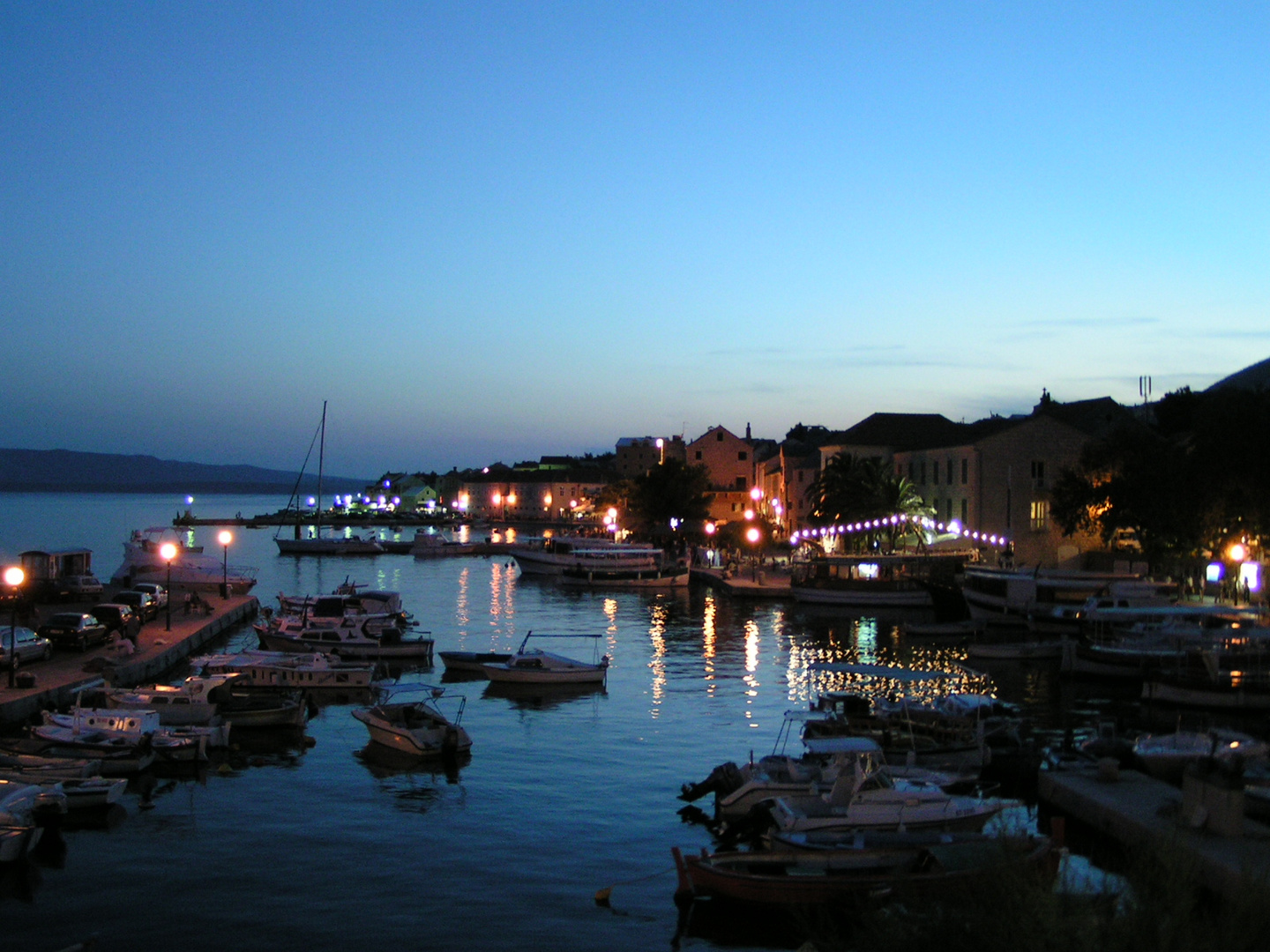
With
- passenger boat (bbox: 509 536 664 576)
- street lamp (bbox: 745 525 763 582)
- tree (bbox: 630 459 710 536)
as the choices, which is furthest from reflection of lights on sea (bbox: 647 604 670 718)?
tree (bbox: 630 459 710 536)

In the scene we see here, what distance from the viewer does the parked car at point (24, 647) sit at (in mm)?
36000

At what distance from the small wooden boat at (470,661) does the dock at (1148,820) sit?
2229cm

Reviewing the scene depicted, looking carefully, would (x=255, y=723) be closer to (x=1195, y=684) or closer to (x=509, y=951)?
(x=509, y=951)

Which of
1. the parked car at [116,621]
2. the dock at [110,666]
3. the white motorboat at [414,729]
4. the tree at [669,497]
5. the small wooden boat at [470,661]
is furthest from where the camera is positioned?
the tree at [669,497]

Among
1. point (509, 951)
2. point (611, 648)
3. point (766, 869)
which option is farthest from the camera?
point (611, 648)

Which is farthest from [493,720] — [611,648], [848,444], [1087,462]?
[848,444]

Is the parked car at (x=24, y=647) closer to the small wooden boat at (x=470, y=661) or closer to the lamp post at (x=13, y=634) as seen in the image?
the lamp post at (x=13, y=634)

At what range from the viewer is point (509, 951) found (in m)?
17.6

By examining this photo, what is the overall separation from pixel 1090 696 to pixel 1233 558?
19.7 metres

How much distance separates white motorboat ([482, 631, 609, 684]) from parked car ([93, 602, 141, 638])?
49.1ft

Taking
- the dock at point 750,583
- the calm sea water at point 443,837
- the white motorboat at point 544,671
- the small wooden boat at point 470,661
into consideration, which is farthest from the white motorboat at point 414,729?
the dock at point 750,583

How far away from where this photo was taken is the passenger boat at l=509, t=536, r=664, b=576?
8512 cm

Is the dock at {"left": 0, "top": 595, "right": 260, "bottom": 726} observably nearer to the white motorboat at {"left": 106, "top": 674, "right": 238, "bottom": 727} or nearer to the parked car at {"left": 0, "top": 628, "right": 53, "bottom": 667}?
the parked car at {"left": 0, "top": 628, "right": 53, "bottom": 667}

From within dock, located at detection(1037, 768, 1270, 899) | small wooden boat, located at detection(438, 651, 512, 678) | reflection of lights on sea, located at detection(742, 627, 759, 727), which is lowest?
reflection of lights on sea, located at detection(742, 627, 759, 727)
